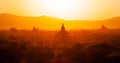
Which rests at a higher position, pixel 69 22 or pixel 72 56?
pixel 72 56

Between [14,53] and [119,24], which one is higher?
[14,53]

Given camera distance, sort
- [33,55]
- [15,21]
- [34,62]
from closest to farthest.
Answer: [34,62], [33,55], [15,21]

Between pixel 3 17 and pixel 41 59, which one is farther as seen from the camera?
pixel 3 17

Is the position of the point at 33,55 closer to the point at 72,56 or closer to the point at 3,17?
the point at 72,56

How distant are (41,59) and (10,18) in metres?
143

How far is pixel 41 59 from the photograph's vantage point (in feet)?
123

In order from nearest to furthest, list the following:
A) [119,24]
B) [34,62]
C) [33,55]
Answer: [34,62] < [33,55] < [119,24]

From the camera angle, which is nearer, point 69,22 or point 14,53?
point 14,53

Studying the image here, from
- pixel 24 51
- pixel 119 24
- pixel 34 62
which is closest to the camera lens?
pixel 34 62

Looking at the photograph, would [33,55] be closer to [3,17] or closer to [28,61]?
[28,61]

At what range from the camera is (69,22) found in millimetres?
163000

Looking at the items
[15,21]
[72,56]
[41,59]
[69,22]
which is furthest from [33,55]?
[15,21]

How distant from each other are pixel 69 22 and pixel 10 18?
118 feet

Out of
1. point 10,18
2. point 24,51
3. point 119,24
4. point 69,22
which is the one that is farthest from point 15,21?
point 24,51
